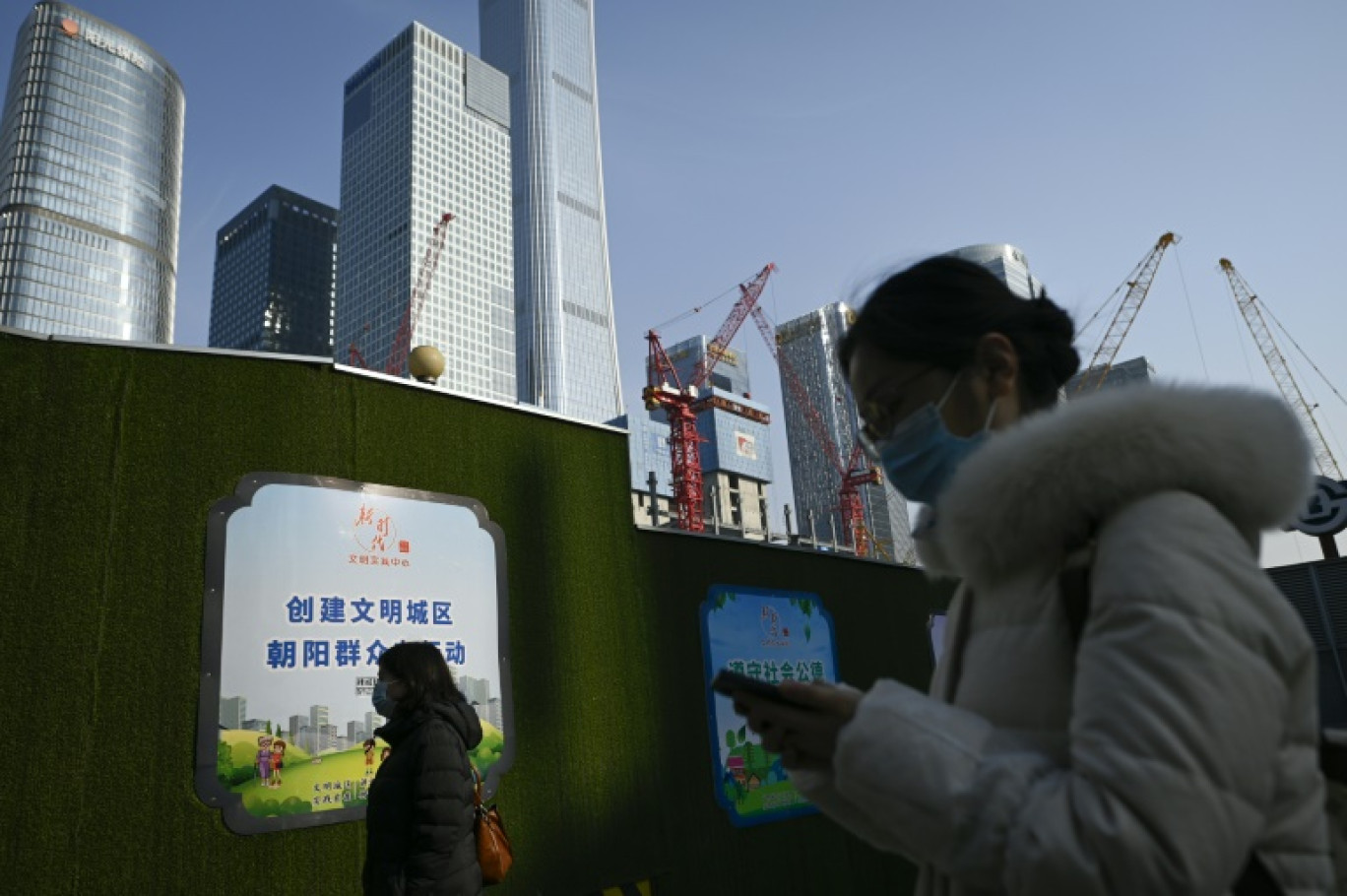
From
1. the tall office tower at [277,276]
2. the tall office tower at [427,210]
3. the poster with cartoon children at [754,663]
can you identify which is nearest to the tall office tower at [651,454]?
the tall office tower at [427,210]

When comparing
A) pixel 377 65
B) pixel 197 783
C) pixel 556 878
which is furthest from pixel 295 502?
pixel 377 65

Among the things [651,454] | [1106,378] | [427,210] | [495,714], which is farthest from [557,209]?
[495,714]

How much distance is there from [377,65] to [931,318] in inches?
5130

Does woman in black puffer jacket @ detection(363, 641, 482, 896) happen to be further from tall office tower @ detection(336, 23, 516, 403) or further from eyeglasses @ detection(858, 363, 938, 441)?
tall office tower @ detection(336, 23, 516, 403)

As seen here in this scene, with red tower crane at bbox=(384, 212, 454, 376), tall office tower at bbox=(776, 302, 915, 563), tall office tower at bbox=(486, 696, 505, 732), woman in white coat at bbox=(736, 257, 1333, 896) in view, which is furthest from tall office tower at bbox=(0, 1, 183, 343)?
woman in white coat at bbox=(736, 257, 1333, 896)

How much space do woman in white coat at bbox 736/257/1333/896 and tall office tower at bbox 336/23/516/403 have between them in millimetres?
99923

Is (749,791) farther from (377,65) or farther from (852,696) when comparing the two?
(377,65)

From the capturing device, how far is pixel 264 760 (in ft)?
12.2

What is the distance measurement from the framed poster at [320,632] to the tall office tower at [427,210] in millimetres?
96198

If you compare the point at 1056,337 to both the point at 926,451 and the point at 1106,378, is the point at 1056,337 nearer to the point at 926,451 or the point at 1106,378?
the point at 926,451

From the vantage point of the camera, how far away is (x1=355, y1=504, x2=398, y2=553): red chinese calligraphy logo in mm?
4289

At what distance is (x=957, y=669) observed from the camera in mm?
1131

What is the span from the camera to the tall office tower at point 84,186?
8069cm

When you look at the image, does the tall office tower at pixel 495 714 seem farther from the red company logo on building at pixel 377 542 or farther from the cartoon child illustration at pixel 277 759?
the cartoon child illustration at pixel 277 759
